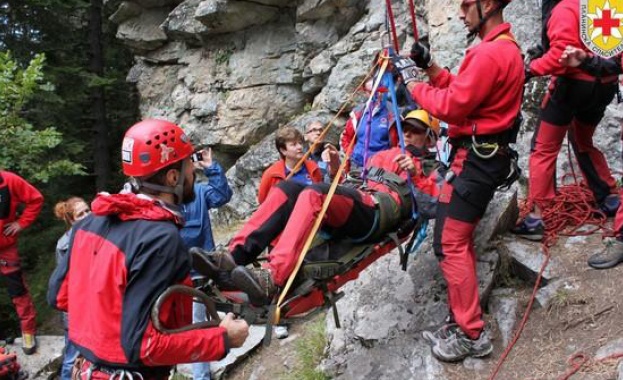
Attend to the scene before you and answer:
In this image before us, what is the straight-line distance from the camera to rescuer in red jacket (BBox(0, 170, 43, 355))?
6.45 meters

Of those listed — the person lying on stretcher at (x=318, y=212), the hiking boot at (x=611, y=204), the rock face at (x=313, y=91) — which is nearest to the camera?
the person lying on stretcher at (x=318, y=212)

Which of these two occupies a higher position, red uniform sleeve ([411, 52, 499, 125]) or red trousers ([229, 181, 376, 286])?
red uniform sleeve ([411, 52, 499, 125])

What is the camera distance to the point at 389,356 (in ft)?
12.4

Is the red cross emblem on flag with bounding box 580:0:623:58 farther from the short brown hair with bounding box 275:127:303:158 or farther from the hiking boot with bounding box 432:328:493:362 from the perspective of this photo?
the short brown hair with bounding box 275:127:303:158

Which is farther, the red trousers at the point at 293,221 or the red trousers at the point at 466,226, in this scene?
the red trousers at the point at 466,226

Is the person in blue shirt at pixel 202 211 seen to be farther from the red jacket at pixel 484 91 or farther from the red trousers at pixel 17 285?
the red trousers at pixel 17 285

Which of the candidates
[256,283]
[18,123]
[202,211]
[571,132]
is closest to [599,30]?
[571,132]

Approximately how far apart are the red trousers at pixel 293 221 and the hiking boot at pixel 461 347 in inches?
39.0

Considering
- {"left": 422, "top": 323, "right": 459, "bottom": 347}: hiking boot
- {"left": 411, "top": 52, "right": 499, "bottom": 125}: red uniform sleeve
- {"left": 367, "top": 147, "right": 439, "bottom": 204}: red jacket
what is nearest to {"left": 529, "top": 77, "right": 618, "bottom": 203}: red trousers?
{"left": 367, "top": 147, "right": 439, "bottom": 204}: red jacket

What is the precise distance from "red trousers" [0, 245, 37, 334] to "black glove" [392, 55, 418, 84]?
5.91 metres

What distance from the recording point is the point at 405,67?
3.55 metres

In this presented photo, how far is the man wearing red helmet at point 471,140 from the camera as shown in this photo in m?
3.12

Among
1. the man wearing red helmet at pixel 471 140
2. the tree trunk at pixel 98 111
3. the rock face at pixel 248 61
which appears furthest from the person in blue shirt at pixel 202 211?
the tree trunk at pixel 98 111

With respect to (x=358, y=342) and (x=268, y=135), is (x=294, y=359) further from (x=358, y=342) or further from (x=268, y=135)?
(x=268, y=135)
